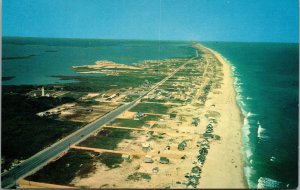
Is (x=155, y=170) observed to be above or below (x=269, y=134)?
below

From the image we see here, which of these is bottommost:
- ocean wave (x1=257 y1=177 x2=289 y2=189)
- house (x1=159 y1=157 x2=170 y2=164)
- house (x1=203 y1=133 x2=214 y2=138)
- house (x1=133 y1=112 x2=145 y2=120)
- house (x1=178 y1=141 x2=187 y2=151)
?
ocean wave (x1=257 y1=177 x2=289 y2=189)

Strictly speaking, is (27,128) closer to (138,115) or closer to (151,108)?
(138,115)

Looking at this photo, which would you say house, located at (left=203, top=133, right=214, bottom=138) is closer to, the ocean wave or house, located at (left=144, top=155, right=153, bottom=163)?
the ocean wave

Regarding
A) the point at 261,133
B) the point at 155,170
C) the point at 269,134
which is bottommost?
the point at 155,170

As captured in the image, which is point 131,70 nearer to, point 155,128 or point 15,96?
point 15,96

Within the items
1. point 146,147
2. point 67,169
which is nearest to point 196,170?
point 146,147

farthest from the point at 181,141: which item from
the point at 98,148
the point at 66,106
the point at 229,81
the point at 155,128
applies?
the point at 229,81

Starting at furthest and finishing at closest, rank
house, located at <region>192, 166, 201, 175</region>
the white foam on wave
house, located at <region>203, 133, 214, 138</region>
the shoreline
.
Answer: the white foam on wave → house, located at <region>203, 133, 214, 138</region> → house, located at <region>192, 166, 201, 175</region> → the shoreline

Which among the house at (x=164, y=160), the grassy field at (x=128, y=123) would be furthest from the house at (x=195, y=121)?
the house at (x=164, y=160)

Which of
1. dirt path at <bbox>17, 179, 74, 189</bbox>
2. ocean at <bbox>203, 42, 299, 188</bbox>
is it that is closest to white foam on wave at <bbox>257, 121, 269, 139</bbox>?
ocean at <bbox>203, 42, 299, 188</bbox>
